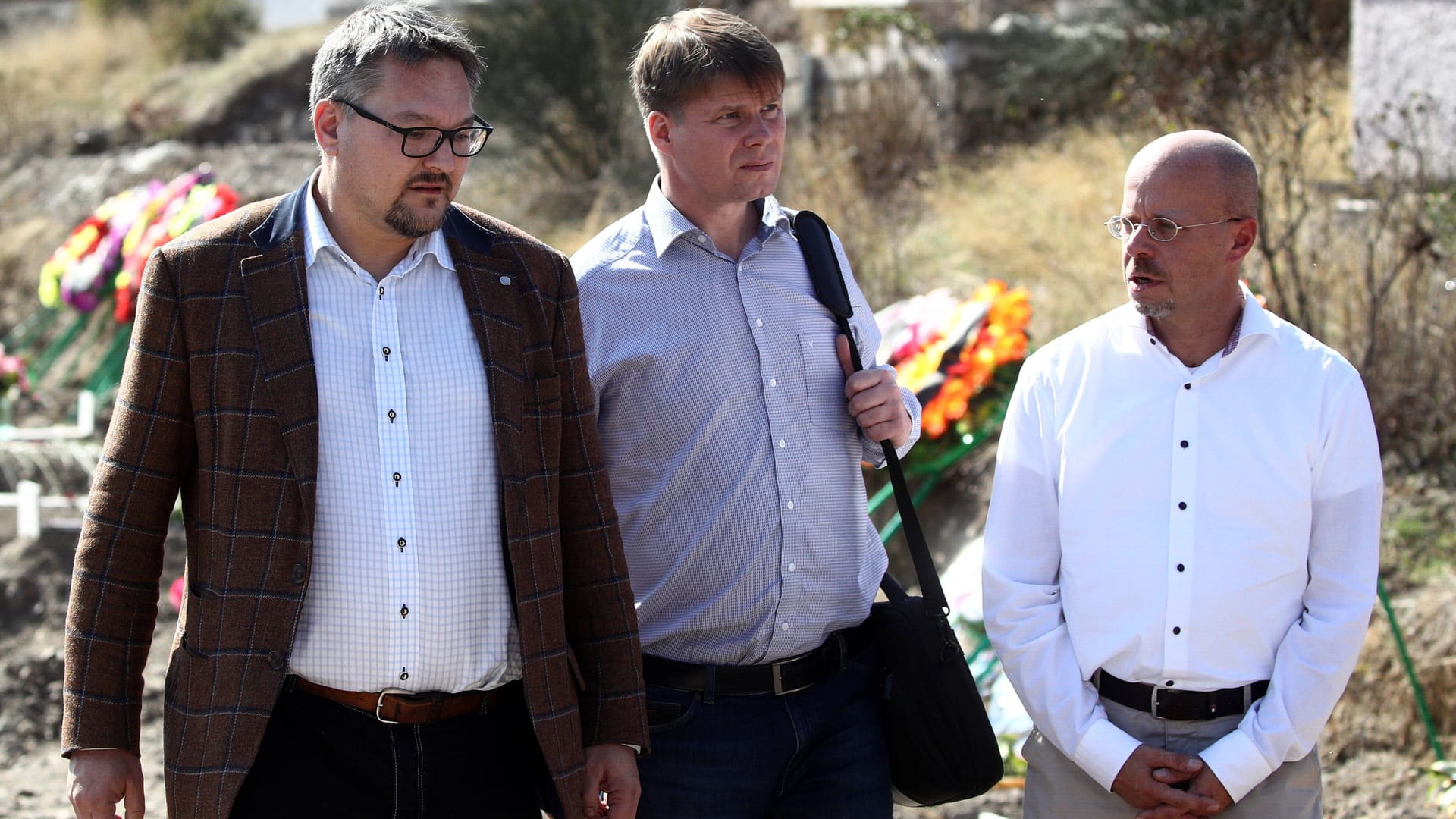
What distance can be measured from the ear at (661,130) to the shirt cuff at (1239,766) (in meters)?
1.51

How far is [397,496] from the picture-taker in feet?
7.23

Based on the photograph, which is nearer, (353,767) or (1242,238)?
(353,767)

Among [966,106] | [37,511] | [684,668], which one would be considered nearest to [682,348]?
[684,668]

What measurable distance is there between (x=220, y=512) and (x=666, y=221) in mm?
1019

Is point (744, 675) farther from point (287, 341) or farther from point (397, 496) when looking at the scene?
point (287, 341)

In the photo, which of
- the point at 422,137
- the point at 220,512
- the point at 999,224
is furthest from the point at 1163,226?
the point at 999,224

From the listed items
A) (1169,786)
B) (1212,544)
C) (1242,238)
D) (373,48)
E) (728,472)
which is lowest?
(1169,786)

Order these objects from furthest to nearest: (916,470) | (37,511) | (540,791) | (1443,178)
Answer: (37,511) < (1443,178) < (916,470) < (540,791)

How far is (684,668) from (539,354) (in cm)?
68

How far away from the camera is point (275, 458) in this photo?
2.16 metres

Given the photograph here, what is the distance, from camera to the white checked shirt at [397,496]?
7.22 ft

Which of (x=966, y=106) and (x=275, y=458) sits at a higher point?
(x=966, y=106)

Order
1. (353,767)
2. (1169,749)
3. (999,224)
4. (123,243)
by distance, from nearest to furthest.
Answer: (353,767) → (1169,749) → (999,224) → (123,243)

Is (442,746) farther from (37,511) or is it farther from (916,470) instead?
(37,511)
